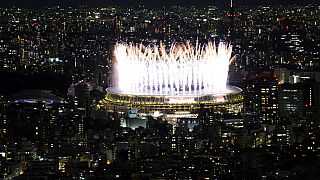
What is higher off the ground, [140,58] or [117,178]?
[140,58]

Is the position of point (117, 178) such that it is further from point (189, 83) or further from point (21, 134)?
point (189, 83)

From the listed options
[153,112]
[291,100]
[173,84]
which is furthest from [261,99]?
[153,112]

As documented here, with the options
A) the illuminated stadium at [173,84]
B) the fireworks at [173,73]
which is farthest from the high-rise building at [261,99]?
the fireworks at [173,73]

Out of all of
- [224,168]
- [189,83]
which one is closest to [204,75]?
[189,83]

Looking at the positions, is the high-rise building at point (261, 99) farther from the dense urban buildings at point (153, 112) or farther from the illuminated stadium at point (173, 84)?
the illuminated stadium at point (173, 84)

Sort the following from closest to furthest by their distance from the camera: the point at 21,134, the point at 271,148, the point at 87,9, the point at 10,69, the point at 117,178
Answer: the point at 117,178
the point at 271,148
the point at 21,134
the point at 10,69
the point at 87,9

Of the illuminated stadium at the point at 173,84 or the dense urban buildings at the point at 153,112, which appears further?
the illuminated stadium at the point at 173,84
